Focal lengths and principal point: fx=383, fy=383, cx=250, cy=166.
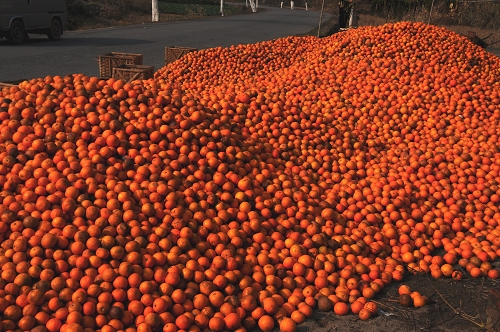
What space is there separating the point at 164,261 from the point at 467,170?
4.41 meters

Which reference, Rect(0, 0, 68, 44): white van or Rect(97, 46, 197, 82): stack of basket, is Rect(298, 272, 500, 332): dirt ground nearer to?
Rect(97, 46, 197, 82): stack of basket

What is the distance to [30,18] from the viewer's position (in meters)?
17.6

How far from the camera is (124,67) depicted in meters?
9.69

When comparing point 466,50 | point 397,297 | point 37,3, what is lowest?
point 397,297

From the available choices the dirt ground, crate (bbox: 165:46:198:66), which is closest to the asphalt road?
crate (bbox: 165:46:198:66)

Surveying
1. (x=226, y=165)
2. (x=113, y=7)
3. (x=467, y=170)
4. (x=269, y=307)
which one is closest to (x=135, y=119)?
(x=226, y=165)

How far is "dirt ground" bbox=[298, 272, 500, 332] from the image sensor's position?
3189 mm

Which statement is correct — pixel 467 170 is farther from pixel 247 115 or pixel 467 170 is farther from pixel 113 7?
pixel 113 7

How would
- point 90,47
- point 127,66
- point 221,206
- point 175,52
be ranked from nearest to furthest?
point 221,206
point 127,66
point 175,52
point 90,47

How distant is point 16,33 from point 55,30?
2593 millimetres

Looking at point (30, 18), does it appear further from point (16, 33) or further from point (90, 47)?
point (90, 47)

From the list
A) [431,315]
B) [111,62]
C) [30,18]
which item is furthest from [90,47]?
[431,315]

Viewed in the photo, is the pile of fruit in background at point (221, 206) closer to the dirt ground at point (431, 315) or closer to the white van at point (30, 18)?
the dirt ground at point (431, 315)

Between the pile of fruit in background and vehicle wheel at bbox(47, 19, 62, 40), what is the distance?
55.1 feet
